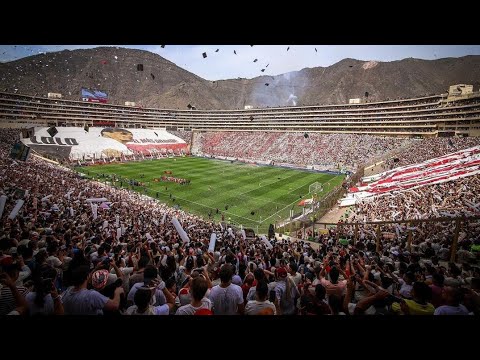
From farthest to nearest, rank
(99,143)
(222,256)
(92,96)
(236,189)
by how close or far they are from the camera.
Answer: (92,96) < (99,143) < (236,189) < (222,256)

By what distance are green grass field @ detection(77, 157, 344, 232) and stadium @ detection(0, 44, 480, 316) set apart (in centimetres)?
→ 25

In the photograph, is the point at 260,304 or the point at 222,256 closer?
the point at 260,304

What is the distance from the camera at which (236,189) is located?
3378 cm

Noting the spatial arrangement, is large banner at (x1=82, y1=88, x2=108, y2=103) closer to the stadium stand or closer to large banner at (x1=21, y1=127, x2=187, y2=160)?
large banner at (x1=21, y1=127, x2=187, y2=160)

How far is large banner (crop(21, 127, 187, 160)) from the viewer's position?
164 feet

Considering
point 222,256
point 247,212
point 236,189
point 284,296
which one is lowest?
point 247,212

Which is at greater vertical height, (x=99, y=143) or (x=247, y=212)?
(x=99, y=143)

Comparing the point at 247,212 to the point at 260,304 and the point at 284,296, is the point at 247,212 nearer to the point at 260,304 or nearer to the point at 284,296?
the point at 284,296

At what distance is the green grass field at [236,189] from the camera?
83.5ft

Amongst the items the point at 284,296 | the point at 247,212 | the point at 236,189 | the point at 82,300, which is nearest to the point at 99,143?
the point at 236,189

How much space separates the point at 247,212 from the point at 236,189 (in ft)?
28.1
